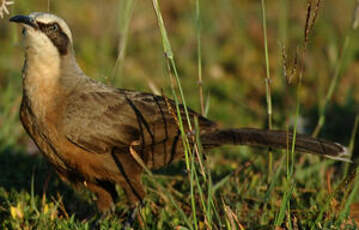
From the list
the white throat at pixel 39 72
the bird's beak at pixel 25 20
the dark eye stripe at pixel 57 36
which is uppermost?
the bird's beak at pixel 25 20

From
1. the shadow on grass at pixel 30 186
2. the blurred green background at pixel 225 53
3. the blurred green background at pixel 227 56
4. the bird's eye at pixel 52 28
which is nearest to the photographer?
the bird's eye at pixel 52 28

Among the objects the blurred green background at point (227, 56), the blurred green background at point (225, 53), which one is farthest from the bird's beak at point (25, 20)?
the blurred green background at point (225, 53)

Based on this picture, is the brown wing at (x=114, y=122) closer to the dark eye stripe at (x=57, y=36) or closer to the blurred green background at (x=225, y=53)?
the dark eye stripe at (x=57, y=36)

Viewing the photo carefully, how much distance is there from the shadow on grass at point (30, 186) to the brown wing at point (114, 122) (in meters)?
0.46

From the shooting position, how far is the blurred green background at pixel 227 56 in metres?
6.58

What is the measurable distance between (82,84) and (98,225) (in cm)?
103

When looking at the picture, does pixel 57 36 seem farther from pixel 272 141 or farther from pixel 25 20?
pixel 272 141

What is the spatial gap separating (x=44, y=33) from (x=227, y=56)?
4838 mm

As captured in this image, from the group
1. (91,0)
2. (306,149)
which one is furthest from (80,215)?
(91,0)

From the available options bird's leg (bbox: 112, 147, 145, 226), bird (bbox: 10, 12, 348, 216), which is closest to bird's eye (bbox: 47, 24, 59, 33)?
bird (bbox: 10, 12, 348, 216)

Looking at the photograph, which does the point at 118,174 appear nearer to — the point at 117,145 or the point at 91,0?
the point at 117,145

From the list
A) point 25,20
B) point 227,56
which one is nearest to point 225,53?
point 227,56

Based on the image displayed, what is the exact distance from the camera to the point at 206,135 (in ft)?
13.2

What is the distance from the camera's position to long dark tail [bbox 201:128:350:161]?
3.63m
